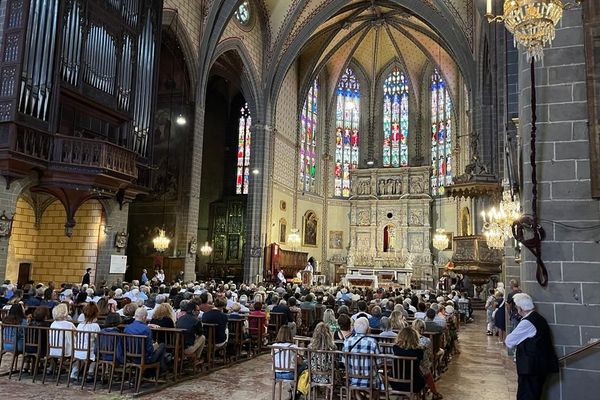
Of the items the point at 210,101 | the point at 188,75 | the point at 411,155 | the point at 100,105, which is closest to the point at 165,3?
the point at 188,75

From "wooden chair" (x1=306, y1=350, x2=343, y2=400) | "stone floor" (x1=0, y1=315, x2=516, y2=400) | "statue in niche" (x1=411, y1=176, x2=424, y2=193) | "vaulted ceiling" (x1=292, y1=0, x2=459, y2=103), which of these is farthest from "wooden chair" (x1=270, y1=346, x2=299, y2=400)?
"statue in niche" (x1=411, y1=176, x2=424, y2=193)

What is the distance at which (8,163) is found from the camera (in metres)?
12.1

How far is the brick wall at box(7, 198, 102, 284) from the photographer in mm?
16422

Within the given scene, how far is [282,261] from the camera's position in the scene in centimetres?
2752

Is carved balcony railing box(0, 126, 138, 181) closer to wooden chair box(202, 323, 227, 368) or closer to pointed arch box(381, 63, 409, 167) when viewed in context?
wooden chair box(202, 323, 227, 368)

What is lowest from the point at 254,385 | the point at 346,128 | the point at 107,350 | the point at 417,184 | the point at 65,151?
the point at 254,385

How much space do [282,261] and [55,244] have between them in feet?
Result: 42.3

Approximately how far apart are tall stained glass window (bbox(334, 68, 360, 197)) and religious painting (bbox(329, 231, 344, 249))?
317 centimetres

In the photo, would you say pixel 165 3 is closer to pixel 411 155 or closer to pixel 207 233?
pixel 207 233

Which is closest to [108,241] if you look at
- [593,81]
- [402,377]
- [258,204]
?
[258,204]

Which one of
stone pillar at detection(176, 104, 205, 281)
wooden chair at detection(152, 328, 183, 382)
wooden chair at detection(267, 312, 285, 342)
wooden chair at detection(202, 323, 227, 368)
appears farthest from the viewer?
stone pillar at detection(176, 104, 205, 281)

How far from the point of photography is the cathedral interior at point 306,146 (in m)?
5.78

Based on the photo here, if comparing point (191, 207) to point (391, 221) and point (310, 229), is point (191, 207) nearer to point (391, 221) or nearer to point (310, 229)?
point (310, 229)

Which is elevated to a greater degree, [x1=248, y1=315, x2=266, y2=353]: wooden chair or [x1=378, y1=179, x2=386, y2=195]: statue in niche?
[x1=378, y1=179, x2=386, y2=195]: statue in niche
